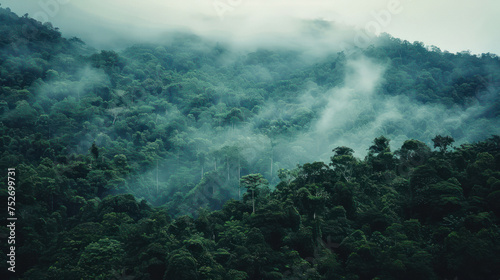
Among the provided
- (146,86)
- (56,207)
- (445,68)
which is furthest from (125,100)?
(445,68)

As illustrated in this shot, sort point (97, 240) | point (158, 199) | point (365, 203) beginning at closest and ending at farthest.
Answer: point (97, 240)
point (365, 203)
point (158, 199)

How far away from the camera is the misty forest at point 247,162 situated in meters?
24.0

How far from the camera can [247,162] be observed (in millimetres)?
65188

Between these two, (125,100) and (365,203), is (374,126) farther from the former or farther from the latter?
(125,100)

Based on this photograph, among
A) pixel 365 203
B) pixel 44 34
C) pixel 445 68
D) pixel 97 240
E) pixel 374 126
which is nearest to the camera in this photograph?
pixel 97 240

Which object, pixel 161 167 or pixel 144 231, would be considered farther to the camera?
pixel 161 167

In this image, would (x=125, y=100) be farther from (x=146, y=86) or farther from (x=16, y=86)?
(x=16, y=86)

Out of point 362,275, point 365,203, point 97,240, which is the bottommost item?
point 362,275

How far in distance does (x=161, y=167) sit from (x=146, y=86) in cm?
3645

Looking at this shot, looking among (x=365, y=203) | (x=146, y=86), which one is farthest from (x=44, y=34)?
(x=365, y=203)

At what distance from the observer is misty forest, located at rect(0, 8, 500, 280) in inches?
945

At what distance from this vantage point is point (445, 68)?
108062 mm

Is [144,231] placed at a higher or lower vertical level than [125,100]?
lower

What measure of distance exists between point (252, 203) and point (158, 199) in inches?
1003
